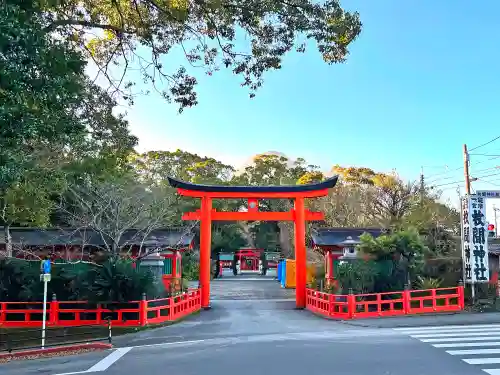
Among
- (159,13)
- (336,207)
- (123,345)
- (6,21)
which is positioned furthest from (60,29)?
(336,207)

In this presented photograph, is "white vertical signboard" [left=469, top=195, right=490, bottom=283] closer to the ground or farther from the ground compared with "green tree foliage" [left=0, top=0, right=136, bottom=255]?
closer to the ground

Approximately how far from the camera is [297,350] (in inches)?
410

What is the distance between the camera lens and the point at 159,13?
36.2 ft

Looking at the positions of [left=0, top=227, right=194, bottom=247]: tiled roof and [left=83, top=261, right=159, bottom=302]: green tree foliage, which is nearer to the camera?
[left=83, top=261, right=159, bottom=302]: green tree foliage

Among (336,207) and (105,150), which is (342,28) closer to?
(105,150)

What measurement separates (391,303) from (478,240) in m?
4.14

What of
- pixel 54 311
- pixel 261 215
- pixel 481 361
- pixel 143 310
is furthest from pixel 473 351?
pixel 261 215

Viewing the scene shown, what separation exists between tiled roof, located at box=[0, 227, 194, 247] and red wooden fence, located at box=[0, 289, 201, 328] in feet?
20.5

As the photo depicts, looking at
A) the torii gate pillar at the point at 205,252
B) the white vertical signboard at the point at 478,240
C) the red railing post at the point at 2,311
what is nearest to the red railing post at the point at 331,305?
the white vertical signboard at the point at 478,240

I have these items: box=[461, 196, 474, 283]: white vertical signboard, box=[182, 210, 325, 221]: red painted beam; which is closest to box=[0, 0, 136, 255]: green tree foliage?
box=[182, 210, 325, 221]: red painted beam

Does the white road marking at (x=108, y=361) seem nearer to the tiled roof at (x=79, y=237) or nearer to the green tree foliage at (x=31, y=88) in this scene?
the green tree foliage at (x=31, y=88)

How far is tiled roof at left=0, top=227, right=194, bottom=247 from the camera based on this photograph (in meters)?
24.2

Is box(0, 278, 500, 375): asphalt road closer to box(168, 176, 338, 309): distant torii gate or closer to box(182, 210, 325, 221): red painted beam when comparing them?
box(168, 176, 338, 309): distant torii gate

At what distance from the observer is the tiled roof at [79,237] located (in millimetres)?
24172
